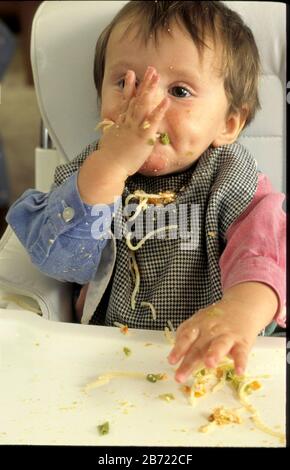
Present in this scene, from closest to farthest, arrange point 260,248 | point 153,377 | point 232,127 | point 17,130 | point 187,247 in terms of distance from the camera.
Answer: point 153,377 < point 260,248 < point 187,247 < point 232,127 < point 17,130

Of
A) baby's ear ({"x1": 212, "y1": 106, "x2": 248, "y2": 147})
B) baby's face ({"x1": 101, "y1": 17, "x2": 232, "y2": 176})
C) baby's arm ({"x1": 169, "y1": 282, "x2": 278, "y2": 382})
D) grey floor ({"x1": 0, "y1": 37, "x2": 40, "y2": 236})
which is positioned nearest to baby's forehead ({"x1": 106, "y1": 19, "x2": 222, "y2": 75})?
baby's face ({"x1": 101, "y1": 17, "x2": 232, "y2": 176})

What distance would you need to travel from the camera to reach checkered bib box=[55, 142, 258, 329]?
3.84ft

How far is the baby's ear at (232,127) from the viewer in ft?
4.23

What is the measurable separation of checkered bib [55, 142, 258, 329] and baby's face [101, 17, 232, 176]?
45 millimetres

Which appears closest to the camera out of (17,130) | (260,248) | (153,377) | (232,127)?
(153,377)

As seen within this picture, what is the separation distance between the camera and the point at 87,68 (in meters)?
1.38

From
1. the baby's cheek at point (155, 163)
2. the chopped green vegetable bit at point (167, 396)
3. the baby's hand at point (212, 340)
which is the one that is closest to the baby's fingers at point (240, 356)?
the baby's hand at point (212, 340)

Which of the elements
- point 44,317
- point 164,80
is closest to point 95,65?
point 164,80

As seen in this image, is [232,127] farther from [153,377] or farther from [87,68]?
[153,377]

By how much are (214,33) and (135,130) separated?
12.3 inches

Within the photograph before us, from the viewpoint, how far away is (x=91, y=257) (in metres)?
1.17

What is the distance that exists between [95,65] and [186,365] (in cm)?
66

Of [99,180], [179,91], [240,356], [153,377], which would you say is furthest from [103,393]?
[179,91]
